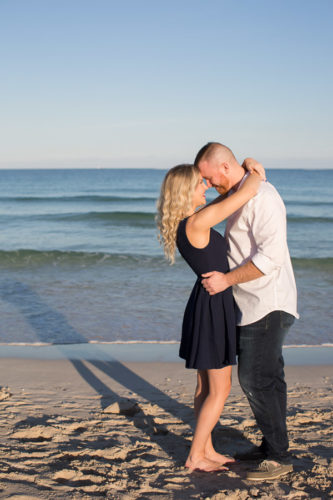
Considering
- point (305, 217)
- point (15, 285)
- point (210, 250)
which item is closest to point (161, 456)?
point (210, 250)

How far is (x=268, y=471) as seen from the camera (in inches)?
118

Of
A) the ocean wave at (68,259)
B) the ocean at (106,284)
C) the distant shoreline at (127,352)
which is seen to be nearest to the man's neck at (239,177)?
the distant shoreline at (127,352)

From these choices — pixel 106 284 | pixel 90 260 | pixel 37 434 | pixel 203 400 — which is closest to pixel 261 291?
pixel 203 400

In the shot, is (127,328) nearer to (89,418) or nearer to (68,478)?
(89,418)

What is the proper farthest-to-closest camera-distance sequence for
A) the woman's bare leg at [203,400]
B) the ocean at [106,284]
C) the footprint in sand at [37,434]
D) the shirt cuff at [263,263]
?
the ocean at [106,284] → the footprint in sand at [37,434] → the woman's bare leg at [203,400] → the shirt cuff at [263,263]

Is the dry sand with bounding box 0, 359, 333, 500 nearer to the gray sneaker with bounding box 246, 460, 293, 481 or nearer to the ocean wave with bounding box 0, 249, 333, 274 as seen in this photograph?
the gray sneaker with bounding box 246, 460, 293, 481

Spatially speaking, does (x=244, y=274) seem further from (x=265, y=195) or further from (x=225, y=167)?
(x=225, y=167)

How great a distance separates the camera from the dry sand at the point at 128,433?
2.87 meters

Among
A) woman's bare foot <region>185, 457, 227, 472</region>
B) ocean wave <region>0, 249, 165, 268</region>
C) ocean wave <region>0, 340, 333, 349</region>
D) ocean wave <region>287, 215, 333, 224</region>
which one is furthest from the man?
ocean wave <region>287, 215, 333, 224</region>

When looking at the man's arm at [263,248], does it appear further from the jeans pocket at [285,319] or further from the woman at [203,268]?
the jeans pocket at [285,319]

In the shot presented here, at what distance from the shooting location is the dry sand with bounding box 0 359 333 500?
287 cm

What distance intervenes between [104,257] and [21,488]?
33.8ft

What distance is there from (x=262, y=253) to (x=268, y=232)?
12 centimetres

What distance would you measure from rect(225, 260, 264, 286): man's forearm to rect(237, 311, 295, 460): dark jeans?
0.26 metres
